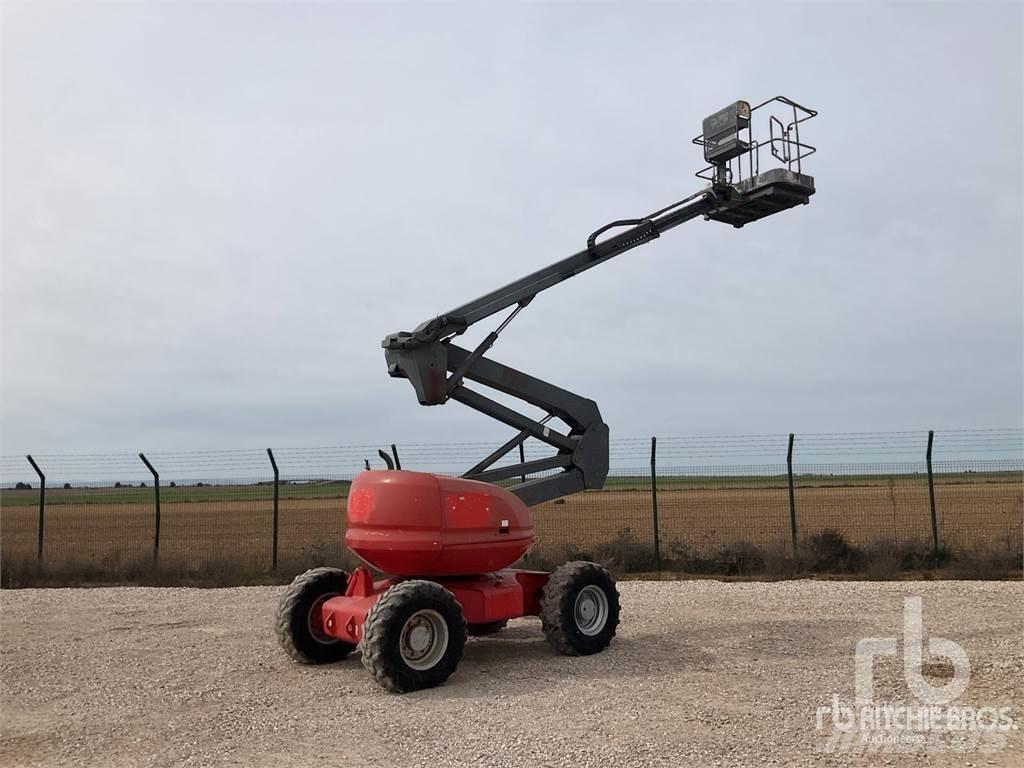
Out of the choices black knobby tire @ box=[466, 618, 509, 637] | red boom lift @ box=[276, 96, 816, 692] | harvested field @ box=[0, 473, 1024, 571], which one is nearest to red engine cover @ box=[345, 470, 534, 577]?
red boom lift @ box=[276, 96, 816, 692]

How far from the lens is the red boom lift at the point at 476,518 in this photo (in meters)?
7.24

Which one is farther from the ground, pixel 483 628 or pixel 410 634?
pixel 410 634

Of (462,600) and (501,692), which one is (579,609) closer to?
(462,600)

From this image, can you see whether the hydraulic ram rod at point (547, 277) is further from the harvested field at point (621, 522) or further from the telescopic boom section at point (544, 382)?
the harvested field at point (621, 522)

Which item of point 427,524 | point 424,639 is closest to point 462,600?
point 424,639

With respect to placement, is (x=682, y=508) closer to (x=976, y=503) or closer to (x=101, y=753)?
(x=976, y=503)

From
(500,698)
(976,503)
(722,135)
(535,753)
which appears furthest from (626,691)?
(976,503)

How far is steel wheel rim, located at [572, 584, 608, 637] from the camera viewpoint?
8.41 m

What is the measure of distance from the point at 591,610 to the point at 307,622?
9.26ft

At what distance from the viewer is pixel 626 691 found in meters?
6.86

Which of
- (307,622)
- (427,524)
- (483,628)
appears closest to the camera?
(427,524)

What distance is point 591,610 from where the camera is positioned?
8539 mm

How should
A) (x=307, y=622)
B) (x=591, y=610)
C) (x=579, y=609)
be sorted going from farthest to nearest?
(x=591, y=610) → (x=579, y=609) → (x=307, y=622)

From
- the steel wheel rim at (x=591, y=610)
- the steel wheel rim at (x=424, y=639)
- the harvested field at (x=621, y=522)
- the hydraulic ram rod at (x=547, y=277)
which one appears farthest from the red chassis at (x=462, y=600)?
the harvested field at (x=621, y=522)
